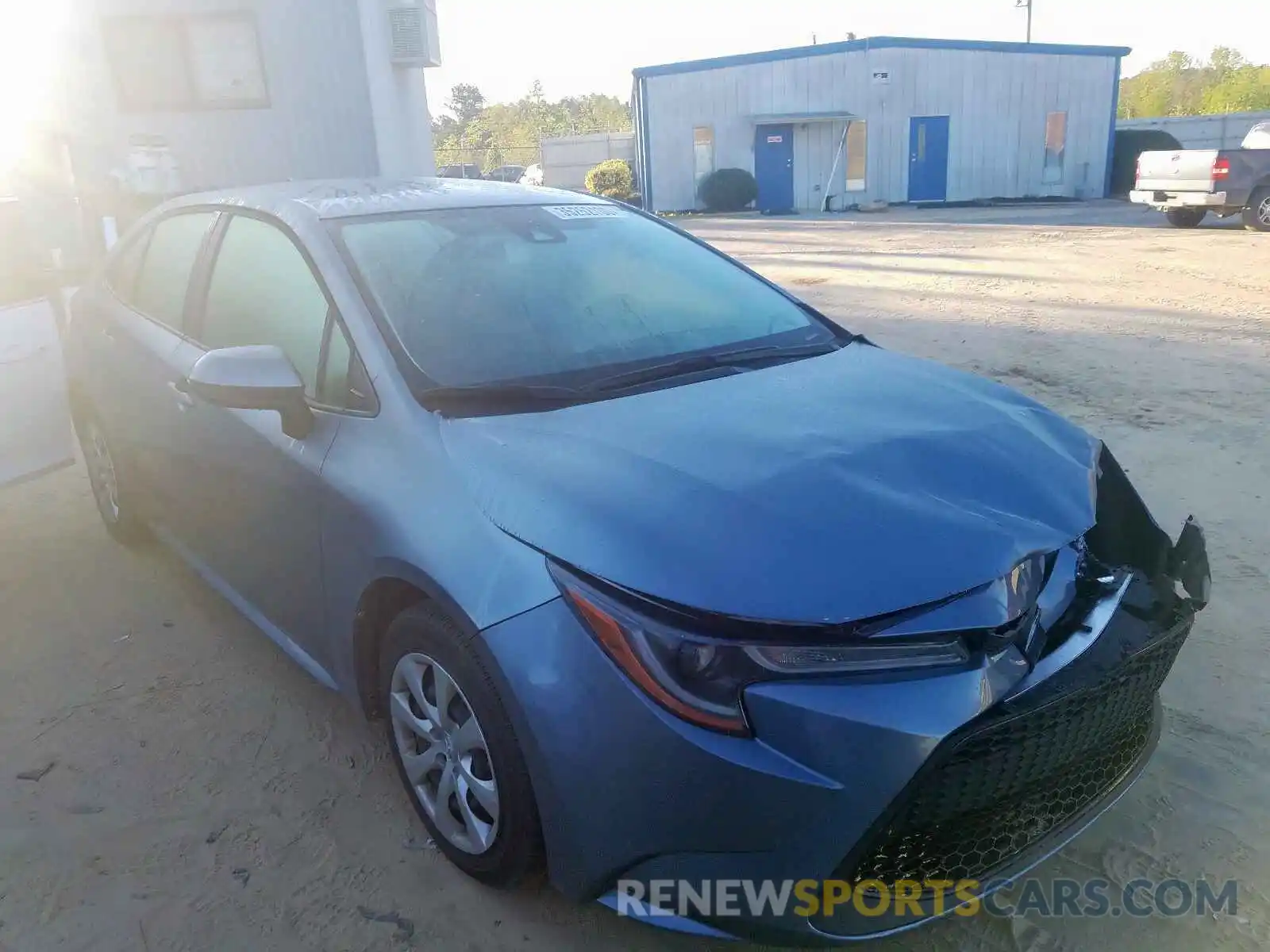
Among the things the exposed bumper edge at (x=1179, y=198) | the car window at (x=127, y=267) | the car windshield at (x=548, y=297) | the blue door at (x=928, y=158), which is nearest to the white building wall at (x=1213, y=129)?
the blue door at (x=928, y=158)

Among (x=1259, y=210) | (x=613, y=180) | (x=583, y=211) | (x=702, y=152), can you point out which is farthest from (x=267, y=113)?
(x=613, y=180)

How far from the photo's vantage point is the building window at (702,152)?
26.6 metres

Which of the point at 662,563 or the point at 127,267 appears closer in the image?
the point at 662,563

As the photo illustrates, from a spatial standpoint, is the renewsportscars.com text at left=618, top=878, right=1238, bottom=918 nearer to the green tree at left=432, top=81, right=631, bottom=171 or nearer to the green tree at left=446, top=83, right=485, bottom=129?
the green tree at left=432, top=81, right=631, bottom=171

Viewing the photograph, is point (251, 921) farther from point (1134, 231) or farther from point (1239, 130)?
point (1239, 130)

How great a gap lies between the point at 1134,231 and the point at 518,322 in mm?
17339

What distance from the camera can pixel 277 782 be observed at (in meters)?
2.71

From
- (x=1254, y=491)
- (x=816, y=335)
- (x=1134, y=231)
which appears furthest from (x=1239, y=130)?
(x=816, y=335)

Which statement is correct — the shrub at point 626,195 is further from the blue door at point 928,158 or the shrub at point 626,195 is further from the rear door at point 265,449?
the rear door at point 265,449

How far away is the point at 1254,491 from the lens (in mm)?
4402

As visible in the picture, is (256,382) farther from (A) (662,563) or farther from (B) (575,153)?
(B) (575,153)

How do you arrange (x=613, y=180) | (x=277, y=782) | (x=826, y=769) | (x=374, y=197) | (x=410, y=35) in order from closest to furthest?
(x=826, y=769) → (x=277, y=782) → (x=374, y=197) → (x=410, y=35) → (x=613, y=180)

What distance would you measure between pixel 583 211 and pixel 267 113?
35.9ft

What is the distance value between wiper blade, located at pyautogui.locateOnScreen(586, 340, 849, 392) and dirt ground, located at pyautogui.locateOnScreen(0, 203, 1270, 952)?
1256 millimetres
